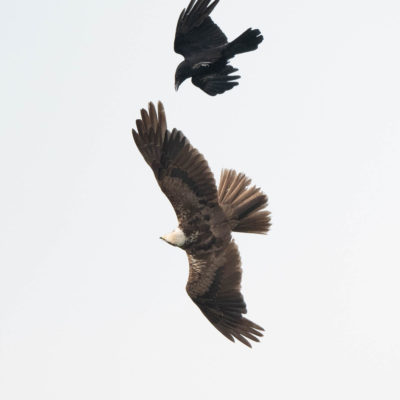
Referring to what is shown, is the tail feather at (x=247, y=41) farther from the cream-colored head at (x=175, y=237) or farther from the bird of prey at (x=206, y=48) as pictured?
the cream-colored head at (x=175, y=237)

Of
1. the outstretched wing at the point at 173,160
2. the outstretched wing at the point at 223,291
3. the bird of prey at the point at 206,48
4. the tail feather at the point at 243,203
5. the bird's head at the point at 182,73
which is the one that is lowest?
the outstretched wing at the point at 223,291

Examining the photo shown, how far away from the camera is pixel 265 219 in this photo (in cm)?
1348

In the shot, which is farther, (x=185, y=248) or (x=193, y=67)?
(x=193, y=67)

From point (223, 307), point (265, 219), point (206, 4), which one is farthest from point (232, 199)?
point (206, 4)

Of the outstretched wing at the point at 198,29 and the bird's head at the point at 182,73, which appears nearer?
the outstretched wing at the point at 198,29

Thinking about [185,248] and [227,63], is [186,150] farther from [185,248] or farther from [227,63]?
[227,63]

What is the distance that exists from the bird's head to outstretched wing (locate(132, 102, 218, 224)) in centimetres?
252

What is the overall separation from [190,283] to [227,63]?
3229mm

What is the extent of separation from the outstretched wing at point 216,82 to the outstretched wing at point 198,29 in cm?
48

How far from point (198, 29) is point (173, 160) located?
278cm

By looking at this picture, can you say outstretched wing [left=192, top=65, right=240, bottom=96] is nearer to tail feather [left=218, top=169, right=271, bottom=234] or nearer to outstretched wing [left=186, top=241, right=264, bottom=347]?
tail feather [left=218, top=169, right=271, bottom=234]

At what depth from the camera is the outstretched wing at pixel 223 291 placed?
13016 mm

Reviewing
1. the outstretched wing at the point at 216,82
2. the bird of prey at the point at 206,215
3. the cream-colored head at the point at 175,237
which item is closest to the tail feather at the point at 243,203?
the bird of prey at the point at 206,215

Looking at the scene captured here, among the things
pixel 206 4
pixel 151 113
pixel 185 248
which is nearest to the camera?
pixel 151 113
